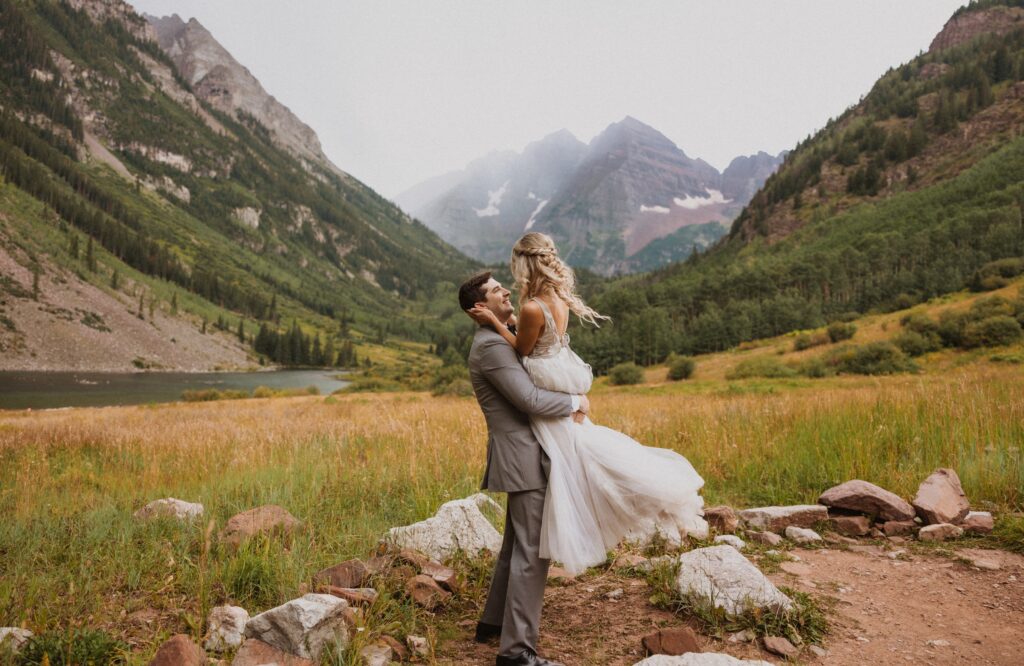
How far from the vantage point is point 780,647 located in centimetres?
356

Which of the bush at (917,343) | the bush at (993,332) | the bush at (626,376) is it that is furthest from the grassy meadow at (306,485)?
the bush at (626,376)

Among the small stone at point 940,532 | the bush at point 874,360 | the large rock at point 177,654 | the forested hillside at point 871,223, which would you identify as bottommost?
the large rock at point 177,654

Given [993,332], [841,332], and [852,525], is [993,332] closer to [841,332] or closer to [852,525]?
[841,332]

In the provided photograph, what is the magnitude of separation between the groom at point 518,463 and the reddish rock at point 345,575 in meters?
1.52

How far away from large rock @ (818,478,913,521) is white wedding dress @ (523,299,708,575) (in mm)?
3653

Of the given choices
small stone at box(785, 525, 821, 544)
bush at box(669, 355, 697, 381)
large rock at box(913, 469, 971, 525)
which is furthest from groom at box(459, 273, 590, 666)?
bush at box(669, 355, 697, 381)

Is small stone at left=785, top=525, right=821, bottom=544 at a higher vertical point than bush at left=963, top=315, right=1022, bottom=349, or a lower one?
lower

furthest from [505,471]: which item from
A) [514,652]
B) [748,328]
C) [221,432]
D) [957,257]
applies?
[957,257]

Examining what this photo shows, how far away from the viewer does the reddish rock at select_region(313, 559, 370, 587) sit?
4.41 meters

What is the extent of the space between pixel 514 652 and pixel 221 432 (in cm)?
1356

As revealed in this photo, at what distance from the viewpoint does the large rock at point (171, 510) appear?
20.0ft

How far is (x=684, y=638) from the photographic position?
355cm

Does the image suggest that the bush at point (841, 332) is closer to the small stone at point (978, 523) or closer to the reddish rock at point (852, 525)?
the small stone at point (978, 523)

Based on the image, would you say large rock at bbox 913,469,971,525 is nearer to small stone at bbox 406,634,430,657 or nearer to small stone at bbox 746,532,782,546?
small stone at bbox 746,532,782,546
